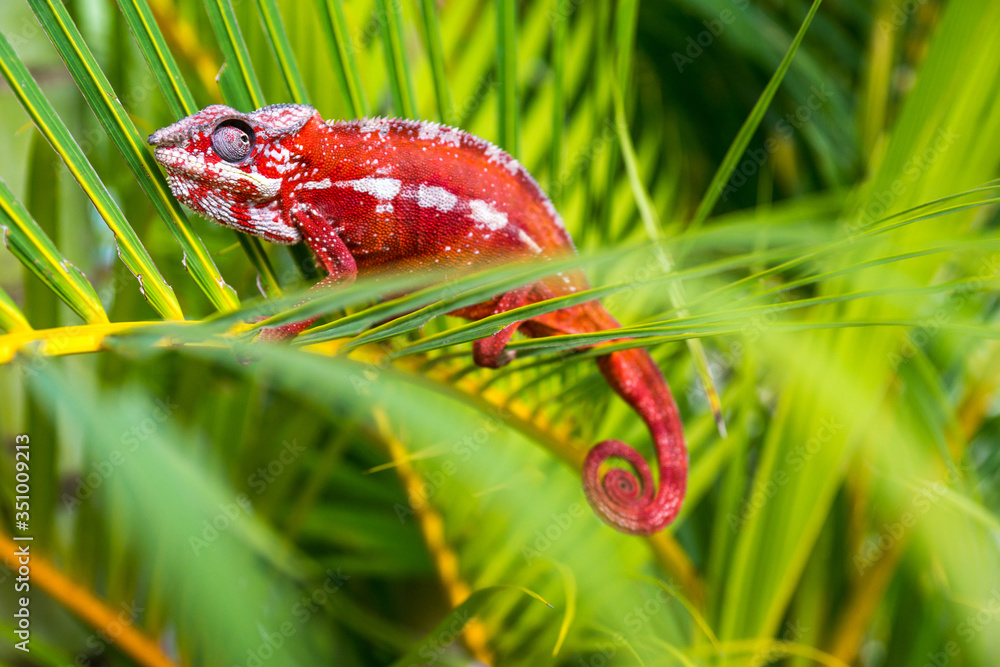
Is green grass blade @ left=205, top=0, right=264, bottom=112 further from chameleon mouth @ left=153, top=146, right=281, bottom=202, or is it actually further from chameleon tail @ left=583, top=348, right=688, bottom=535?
chameleon tail @ left=583, top=348, right=688, bottom=535

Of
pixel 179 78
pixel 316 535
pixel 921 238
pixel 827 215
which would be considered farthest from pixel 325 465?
pixel 827 215

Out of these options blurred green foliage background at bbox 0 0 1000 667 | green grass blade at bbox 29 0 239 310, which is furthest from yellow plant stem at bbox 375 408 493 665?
green grass blade at bbox 29 0 239 310

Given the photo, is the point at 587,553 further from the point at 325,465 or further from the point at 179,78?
the point at 179,78

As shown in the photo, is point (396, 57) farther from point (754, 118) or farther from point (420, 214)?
point (754, 118)

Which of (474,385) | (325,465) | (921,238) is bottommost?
(325,465)

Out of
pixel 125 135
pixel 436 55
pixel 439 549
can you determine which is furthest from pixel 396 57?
pixel 439 549

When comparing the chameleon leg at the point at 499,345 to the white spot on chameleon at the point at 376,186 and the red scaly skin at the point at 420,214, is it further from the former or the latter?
the white spot on chameleon at the point at 376,186
